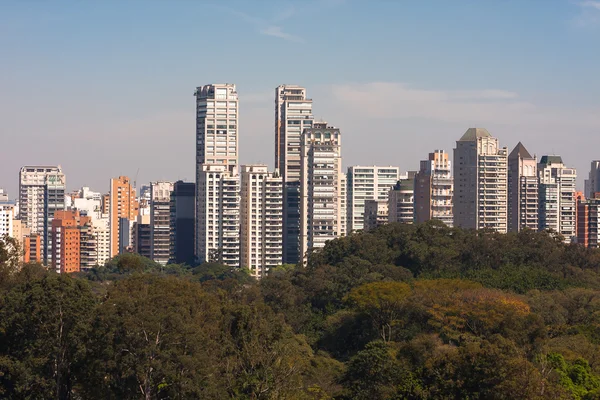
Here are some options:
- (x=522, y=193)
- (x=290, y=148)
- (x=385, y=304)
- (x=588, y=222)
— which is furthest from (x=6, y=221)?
(x=385, y=304)

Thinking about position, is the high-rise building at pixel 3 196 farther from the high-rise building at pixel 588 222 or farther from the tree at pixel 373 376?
the tree at pixel 373 376

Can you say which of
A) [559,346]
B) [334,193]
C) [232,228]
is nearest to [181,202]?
[232,228]

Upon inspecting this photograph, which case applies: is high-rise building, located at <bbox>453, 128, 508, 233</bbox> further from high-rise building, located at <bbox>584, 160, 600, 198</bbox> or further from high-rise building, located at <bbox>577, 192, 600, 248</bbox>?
high-rise building, located at <bbox>584, 160, 600, 198</bbox>

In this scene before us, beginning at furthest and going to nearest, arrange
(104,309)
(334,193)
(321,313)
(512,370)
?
(334,193) → (321,313) → (104,309) → (512,370)

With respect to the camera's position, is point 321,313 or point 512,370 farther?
point 321,313

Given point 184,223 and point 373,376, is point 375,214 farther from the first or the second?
point 373,376

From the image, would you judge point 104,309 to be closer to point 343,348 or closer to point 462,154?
point 343,348

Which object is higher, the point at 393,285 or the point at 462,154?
the point at 462,154
